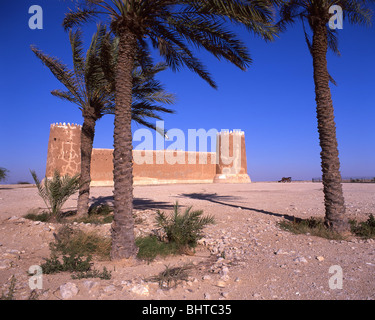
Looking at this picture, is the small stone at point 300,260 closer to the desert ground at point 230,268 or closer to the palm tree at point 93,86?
the desert ground at point 230,268

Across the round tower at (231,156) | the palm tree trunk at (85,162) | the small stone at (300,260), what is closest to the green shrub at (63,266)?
the small stone at (300,260)

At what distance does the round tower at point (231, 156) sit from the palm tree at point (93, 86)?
1624cm

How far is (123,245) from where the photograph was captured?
13.8 feet

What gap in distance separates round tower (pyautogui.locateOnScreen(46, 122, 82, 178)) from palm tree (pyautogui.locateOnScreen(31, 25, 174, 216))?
10.8 meters

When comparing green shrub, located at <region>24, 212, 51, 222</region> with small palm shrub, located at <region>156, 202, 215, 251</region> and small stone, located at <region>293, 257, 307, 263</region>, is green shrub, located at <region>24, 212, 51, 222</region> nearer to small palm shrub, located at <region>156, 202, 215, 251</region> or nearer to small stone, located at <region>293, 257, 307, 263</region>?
small palm shrub, located at <region>156, 202, 215, 251</region>

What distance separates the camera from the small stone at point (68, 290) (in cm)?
262

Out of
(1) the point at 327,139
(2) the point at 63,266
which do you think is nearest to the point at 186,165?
(1) the point at 327,139

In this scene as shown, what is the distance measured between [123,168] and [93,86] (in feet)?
14.1

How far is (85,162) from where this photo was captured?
810 centimetres

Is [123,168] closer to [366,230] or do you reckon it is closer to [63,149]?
[366,230]

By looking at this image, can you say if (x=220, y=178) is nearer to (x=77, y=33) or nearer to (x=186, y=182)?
(x=186, y=182)

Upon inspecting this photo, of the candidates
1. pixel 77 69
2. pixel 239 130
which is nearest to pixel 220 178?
pixel 239 130

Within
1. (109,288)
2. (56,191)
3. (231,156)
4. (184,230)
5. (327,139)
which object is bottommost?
(109,288)

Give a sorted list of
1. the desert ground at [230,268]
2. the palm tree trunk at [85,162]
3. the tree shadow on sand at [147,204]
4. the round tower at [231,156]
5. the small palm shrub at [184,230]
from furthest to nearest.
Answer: the round tower at [231,156] < the tree shadow on sand at [147,204] < the palm tree trunk at [85,162] < the small palm shrub at [184,230] < the desert ground at [230,268]
